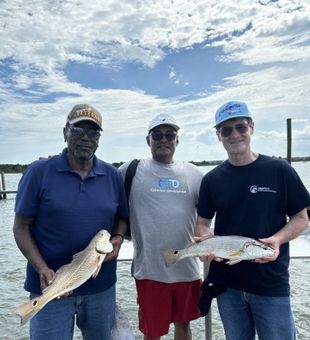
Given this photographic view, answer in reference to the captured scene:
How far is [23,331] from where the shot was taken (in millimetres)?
7918

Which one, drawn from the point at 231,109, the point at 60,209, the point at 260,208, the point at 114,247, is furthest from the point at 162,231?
the point at 231,109

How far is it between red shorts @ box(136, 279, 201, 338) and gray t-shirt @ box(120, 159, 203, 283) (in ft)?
0.33

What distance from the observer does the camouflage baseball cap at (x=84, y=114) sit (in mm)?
3721

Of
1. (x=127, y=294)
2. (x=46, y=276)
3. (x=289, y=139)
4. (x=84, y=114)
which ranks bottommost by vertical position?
(x=127, y=294)

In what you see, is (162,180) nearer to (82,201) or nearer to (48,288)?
(82,201)

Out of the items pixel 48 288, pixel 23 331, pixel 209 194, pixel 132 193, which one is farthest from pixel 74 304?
pixel 23 331

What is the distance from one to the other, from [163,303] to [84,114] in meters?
2.49

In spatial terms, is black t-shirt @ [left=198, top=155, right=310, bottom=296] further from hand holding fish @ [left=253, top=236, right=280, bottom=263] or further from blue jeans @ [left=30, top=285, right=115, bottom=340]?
blue jeans @ [left=30, top=285, right=115, bottom=340]

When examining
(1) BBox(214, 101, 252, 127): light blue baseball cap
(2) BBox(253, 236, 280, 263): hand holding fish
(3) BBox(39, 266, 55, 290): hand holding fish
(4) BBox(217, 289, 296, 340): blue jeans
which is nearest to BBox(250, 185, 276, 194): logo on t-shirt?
(2) BBox(253, 236, 280, 263): hand holding fish

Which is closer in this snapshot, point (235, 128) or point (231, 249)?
point (231, 249)

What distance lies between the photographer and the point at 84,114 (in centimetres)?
374

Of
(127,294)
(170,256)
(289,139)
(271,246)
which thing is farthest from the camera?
(289,139)

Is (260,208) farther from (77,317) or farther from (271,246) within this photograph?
(77,317)

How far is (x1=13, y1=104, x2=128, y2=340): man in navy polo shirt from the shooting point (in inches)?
139
